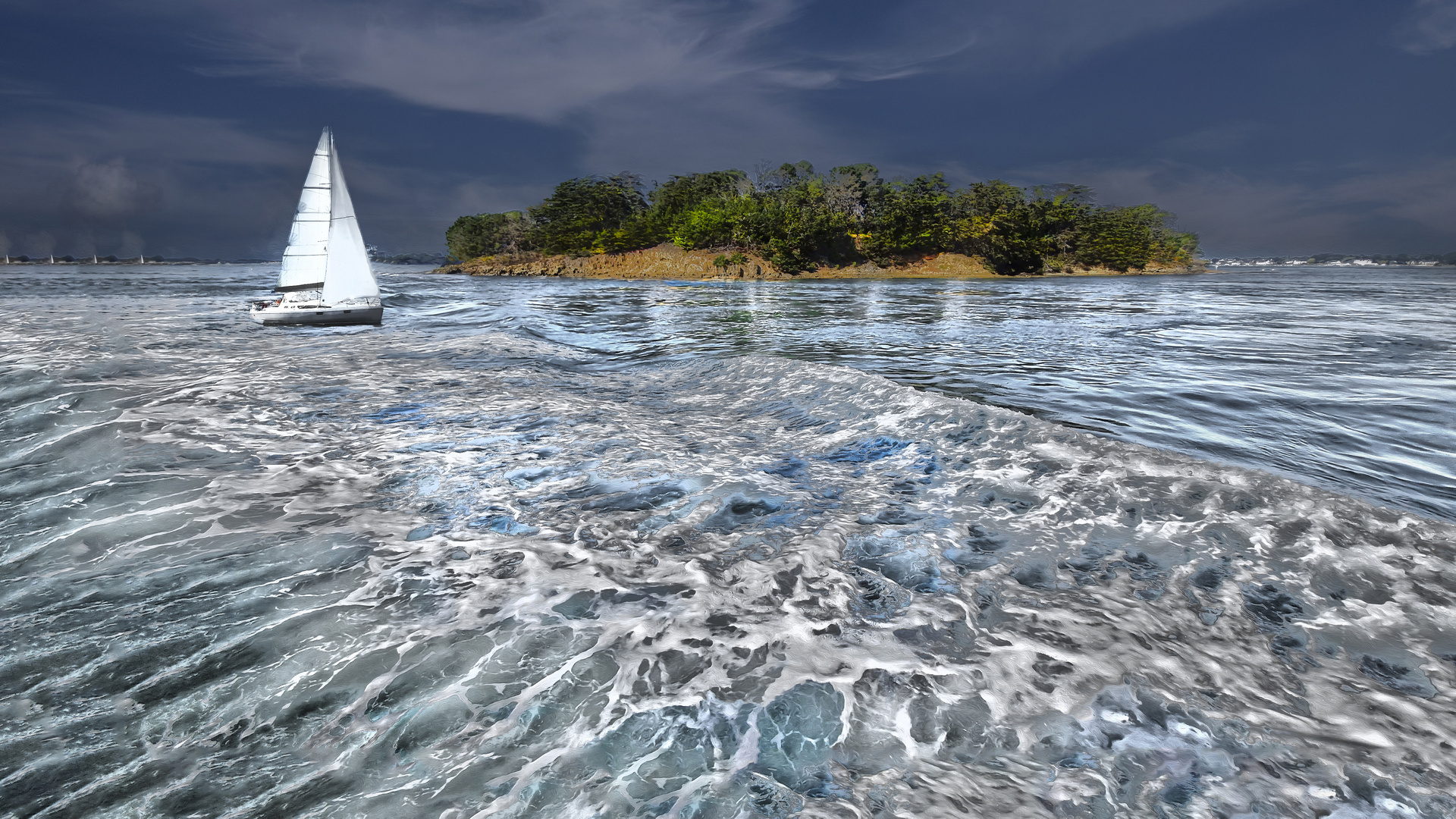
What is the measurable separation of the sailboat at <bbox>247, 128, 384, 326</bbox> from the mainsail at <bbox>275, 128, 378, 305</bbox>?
2 cm

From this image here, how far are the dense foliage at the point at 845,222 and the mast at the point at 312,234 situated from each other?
220 feet

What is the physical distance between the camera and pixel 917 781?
8.22 feet

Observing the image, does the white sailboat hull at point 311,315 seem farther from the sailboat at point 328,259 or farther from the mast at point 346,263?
the mast at point 346,263

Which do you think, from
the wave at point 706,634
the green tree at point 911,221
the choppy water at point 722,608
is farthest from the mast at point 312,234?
the green tree at point 911,221

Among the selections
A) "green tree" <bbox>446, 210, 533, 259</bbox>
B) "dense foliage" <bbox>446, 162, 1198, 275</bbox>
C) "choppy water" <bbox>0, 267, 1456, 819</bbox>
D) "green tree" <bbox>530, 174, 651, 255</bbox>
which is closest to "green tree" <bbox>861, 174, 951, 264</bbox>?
"dense foliage" <bbox>446, 162, 1198, 275</bbox>

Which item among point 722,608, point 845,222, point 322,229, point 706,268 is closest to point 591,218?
point 706,268

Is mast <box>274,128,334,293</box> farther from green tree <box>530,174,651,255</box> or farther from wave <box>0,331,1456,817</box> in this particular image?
green tree <box>530,174,651,255</box>

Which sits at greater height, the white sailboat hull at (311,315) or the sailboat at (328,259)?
the sailboat at (328,259)

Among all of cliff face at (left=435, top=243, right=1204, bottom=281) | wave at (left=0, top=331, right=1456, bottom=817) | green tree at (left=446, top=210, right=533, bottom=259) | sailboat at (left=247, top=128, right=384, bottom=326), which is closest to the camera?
wave at (left=0, top=331, right=1456, bottom=817)

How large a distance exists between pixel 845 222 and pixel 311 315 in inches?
3169

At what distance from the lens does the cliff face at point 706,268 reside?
86.9 metres

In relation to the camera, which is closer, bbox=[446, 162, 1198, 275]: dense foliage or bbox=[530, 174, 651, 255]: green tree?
bbox=[446, 162, 1198, 275]: dense foliage

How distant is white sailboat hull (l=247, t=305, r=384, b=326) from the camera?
2031 cm

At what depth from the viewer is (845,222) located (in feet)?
296
